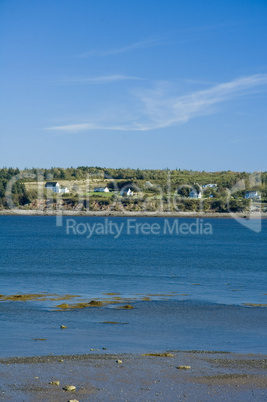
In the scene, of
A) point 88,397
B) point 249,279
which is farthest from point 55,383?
point 249,279

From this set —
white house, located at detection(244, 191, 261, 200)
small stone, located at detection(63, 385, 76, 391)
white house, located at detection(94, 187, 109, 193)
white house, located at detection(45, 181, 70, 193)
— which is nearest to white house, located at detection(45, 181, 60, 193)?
white house, located at detection(45, 181, 70, 193)

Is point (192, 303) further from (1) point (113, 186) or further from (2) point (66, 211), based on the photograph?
(1) point (113, 186)

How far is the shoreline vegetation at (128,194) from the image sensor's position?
489 ft

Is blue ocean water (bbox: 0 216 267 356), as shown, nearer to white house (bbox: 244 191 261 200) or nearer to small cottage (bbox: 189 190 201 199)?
white house (bbox: 244 191 261 200)

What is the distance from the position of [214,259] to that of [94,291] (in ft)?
79.4

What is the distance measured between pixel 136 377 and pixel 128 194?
14700cm

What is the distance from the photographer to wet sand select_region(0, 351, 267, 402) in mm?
10609

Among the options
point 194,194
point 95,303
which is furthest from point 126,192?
point 95,303

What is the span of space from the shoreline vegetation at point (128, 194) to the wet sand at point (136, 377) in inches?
5225

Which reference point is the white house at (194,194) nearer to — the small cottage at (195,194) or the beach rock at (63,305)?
the small cottage at (195,194)

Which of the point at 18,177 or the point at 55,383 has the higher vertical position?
the point at 18,177

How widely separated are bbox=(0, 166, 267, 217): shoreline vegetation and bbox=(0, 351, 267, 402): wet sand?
133 metres

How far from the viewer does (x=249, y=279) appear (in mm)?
33688

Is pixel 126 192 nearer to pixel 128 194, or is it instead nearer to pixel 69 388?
pixel 128 194
